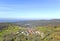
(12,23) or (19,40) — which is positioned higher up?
(12,23)

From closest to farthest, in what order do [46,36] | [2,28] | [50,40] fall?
[50,40]
[46,36]
[2,28]

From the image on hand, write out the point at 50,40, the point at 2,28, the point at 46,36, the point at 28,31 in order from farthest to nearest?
the point at 2,28 < the point at 28,31 < the point at 46,36 < the point at 50,40

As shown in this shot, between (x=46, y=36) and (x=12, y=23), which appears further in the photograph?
(x=12, y=23)

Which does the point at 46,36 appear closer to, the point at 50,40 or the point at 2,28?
the point at 50,40

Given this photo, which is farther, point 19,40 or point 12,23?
point 12,23

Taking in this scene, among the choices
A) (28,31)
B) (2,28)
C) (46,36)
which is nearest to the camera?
(46,36)

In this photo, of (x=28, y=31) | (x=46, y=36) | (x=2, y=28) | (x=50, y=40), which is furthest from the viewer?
(x=2, y=28)

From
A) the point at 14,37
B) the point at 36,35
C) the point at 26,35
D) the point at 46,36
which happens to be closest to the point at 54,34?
the point at 46,36

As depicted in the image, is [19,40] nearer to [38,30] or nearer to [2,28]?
[38,30]

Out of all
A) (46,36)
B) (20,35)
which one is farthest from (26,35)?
(46,36)
